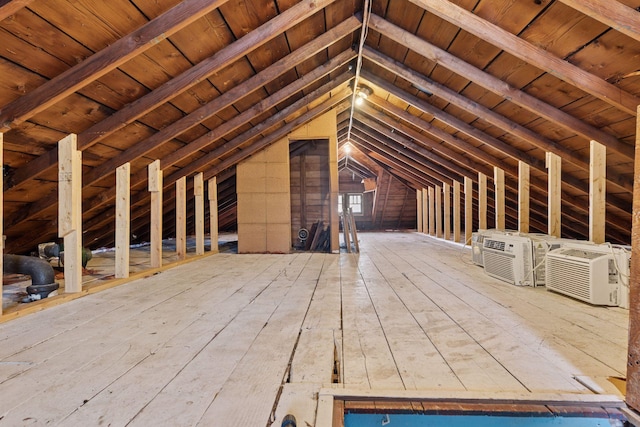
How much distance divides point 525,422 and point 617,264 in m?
1.76

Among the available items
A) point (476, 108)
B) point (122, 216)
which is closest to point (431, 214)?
point (476, 108)

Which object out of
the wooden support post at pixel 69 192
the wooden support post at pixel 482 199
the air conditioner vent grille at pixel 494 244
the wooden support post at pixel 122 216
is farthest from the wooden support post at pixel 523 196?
the wooden support post at pixel 69 192

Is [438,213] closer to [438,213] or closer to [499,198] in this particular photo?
[438,213]

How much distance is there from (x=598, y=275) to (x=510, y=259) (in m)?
0.77

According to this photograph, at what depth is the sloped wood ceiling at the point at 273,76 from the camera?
6.32ft

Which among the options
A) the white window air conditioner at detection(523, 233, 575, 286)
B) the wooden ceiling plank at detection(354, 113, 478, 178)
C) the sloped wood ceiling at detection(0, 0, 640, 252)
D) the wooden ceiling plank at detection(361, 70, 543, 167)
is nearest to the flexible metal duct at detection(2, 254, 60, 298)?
the sloped wood ceiling at detection(0, 0, 640, 252)

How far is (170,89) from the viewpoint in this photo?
2.57 metres

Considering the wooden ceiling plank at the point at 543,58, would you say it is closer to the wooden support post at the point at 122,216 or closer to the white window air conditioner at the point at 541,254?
the white window air conditioner at the point at 541,254

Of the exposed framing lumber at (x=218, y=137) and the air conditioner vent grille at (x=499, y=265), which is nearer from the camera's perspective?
the air conditioner vent grille at (x=499, y=265)

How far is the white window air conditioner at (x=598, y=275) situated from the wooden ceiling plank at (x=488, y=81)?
1216 mm

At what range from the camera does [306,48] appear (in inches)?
120

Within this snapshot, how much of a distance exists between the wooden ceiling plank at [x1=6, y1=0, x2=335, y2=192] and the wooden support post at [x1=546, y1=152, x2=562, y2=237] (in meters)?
3.20

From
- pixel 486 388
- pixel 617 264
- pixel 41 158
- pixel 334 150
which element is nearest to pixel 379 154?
pixel 334 150

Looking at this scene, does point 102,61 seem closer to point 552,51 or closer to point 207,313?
point 207,313
